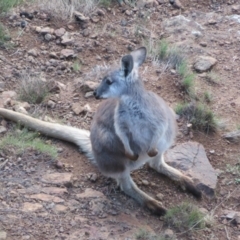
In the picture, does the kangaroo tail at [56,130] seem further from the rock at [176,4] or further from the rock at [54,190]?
the rock at [176,4]

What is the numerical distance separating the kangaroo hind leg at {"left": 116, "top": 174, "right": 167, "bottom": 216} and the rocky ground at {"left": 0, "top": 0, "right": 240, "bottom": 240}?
5 centimetres

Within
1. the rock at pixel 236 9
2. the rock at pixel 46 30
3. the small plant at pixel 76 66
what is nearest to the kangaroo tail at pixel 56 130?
the small plant at pixel 76 66

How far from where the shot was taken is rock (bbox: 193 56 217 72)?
22.2ft

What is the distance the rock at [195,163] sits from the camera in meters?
5.23

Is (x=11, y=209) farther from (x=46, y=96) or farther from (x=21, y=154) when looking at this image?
(x=46, y=96)

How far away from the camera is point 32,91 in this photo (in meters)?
5.90

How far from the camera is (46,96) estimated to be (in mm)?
5973

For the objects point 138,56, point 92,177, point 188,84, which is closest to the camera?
point 138,56

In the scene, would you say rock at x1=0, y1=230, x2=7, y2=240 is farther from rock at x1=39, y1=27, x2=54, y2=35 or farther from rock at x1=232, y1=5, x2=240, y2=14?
rock at x1=232, y1=5, x2=240, y2=14

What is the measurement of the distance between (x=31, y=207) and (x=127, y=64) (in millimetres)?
1183

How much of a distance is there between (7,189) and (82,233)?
2.16 feet

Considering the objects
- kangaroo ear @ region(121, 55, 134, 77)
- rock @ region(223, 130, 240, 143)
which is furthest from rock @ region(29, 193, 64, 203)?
rock @ region(223, 130, 240, 143)

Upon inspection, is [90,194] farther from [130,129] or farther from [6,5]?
[6,5]

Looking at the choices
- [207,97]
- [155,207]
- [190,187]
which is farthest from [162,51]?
[155,207]
